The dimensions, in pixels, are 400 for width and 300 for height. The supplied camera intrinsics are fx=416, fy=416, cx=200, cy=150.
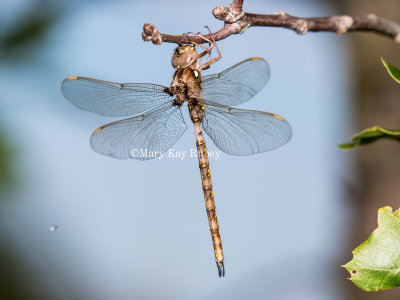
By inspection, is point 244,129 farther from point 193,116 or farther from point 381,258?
point 381,258

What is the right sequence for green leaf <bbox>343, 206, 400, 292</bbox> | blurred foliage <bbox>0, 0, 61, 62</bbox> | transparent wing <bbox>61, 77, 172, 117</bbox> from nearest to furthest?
1. green leaf <bbox>343, 206, 400, 292</bbox>
2. transparent wing <bbox>61, 77, 172, 117</bbox>
3. blurred foliage <bbox>0, 0, 61, 62</bbox>

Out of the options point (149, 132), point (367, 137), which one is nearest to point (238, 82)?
point (149, 132)

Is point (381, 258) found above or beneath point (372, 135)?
beneath

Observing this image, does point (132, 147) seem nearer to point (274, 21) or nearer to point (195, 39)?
point (195, 39)

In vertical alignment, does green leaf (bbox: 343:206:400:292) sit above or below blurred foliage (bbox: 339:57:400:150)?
below

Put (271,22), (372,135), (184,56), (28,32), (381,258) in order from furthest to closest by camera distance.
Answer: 1. (28,32)
2. (184,56)
3. (372,135)
4. (271,22)
5. (381,258)

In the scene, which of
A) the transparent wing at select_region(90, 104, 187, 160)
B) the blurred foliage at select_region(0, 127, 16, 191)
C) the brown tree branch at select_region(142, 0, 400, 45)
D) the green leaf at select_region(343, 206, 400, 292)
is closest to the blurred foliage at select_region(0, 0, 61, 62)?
the blurred foliage at select_region(0, 127, 16, 191)

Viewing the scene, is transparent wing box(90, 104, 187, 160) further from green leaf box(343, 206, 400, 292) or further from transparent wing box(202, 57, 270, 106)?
green leaf box(343, 206, 400, 292)

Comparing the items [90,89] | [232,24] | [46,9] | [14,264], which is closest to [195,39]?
[232,24]
